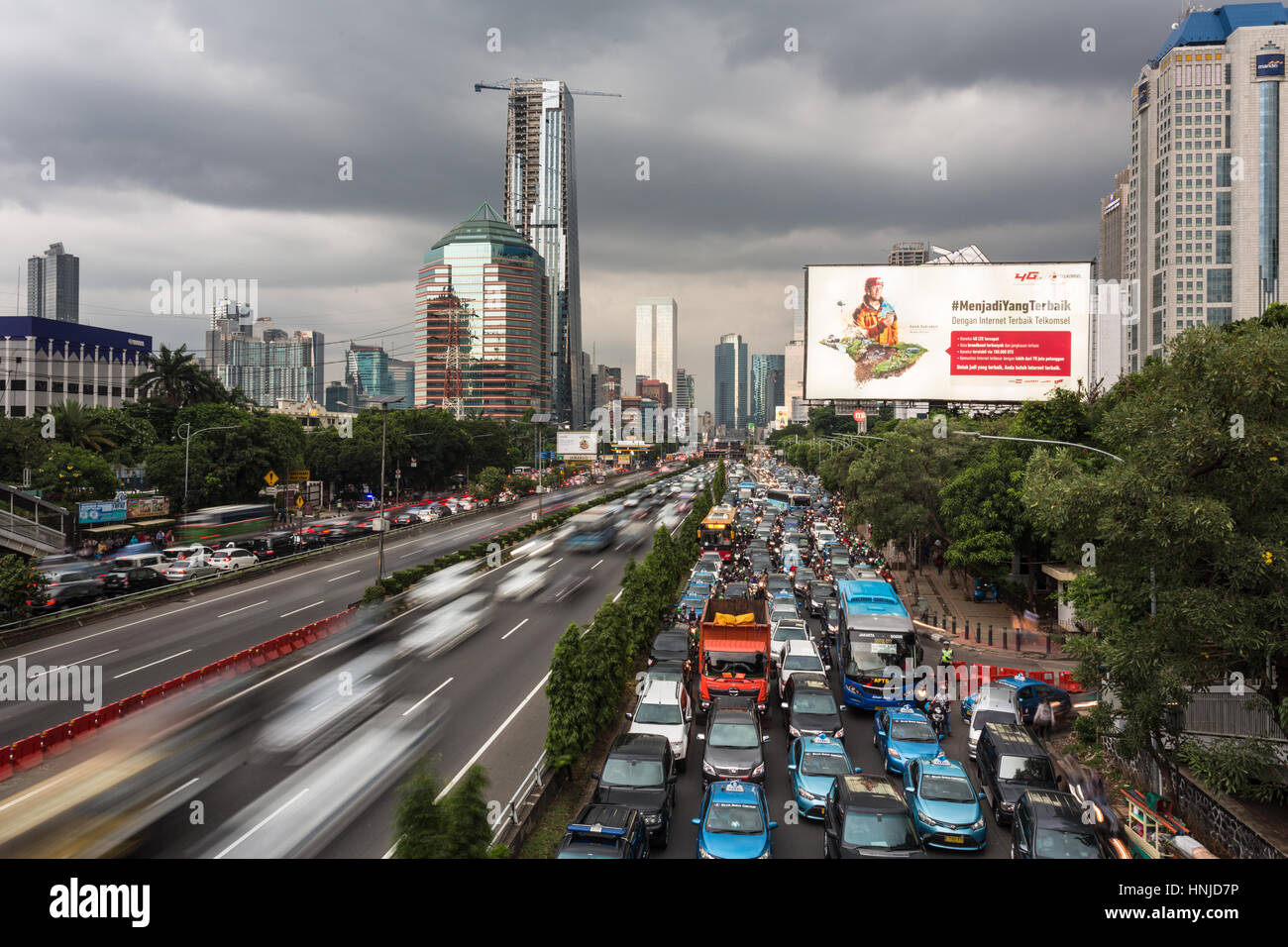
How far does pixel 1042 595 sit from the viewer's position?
3366 centimetres

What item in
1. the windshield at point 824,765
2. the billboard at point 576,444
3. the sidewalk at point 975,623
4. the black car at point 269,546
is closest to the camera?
the windshield at point 824,765

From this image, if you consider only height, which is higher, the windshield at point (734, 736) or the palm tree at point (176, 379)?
the palm tree at point (176, 379)

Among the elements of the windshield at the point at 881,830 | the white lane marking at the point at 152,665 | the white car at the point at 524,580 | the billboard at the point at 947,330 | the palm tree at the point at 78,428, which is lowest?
the white car at the point at 524,580

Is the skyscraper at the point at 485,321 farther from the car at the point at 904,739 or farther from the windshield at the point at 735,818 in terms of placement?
the windshield at the point at 735,818

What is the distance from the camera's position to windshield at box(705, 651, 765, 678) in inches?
773

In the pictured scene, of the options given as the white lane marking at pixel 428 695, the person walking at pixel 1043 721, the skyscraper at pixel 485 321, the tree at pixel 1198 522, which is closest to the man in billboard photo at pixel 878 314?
the person walking at pixel 1043 721

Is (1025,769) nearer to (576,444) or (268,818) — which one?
(268,818)

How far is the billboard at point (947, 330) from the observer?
139 feet

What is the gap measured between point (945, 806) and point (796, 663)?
8.72m

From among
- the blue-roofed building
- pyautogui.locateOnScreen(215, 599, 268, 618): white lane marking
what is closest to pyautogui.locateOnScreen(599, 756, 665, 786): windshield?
pyautogui.locateOnScreen(215, 599, 268, 618): white lane marking

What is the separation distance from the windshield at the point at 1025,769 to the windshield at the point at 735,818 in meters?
5.43

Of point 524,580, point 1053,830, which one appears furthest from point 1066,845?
point 524,580

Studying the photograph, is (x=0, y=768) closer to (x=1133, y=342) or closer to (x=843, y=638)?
(x=843, y=638)
